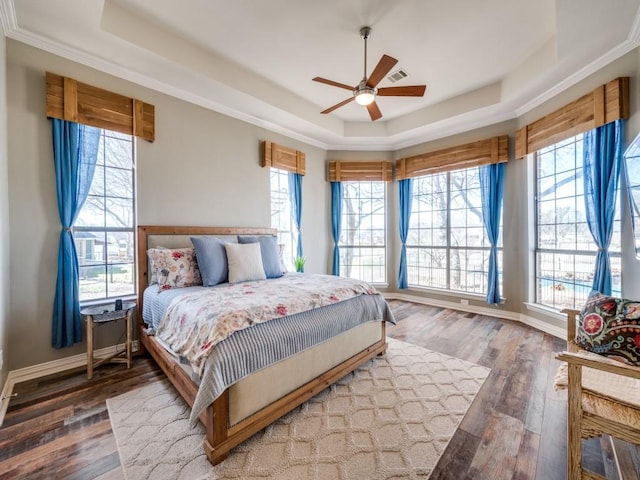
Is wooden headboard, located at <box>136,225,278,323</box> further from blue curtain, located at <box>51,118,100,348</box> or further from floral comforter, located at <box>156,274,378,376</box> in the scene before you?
floral comforter, located at <box>156,274,378,376</box>

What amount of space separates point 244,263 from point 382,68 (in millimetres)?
2296

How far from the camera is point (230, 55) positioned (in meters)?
3.04

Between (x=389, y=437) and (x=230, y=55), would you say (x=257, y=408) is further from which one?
(x=230, y=55)

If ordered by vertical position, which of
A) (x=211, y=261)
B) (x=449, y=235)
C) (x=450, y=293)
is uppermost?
(x=449, y=235)

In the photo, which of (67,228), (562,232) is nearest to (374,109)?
(562,232)

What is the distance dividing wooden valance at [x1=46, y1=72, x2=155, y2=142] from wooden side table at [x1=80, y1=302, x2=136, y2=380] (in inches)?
69.7

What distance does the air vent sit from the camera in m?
3.34

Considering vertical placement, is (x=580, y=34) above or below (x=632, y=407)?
above

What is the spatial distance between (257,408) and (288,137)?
4.03 m

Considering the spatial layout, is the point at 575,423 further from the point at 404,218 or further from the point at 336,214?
the point at 336,214

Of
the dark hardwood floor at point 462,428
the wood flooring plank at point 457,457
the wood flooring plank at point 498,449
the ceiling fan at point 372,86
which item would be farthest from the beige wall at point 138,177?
the wood flooring plank at point 498,449

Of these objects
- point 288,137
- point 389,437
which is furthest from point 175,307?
point 288,137

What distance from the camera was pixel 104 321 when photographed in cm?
242

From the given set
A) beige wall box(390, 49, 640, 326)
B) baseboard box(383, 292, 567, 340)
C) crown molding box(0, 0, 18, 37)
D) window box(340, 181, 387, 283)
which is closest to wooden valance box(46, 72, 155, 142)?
crown molding box(0, 0, 18, 37)
